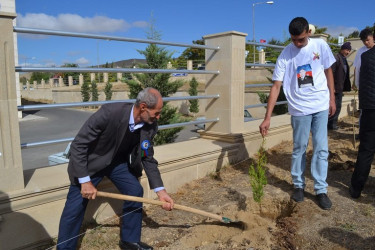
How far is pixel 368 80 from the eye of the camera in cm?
351

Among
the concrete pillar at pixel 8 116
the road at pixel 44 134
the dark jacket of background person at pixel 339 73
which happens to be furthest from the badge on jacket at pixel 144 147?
the road at pixel 44 134

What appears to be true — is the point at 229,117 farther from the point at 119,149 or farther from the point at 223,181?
the point at 119,149

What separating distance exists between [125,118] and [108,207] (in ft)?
3.73

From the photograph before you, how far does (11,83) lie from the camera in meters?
2.71

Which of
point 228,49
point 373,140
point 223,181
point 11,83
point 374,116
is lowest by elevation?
point 223,181

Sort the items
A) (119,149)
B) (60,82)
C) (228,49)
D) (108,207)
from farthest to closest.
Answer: (60,82) < (228,49) < (108,207) < (119,149)

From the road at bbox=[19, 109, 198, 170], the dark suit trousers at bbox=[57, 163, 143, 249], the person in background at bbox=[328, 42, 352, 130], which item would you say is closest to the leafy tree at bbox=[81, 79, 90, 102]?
the road at bbox=[19, 109, 198, 170]

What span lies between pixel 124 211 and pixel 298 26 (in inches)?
95.3

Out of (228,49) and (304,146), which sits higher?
(228,49)

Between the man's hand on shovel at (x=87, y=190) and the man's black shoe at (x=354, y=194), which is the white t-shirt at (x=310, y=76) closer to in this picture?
the man's black shoe at (x=354, y=194)

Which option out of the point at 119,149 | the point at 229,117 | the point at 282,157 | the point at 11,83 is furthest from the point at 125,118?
the point at 282,157

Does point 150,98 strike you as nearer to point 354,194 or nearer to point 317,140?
point 317,140

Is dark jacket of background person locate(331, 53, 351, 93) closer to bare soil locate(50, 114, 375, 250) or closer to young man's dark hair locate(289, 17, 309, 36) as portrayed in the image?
bare soil locate(50, 114, 375, 250)

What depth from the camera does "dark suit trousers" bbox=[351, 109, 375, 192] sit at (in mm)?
3475
